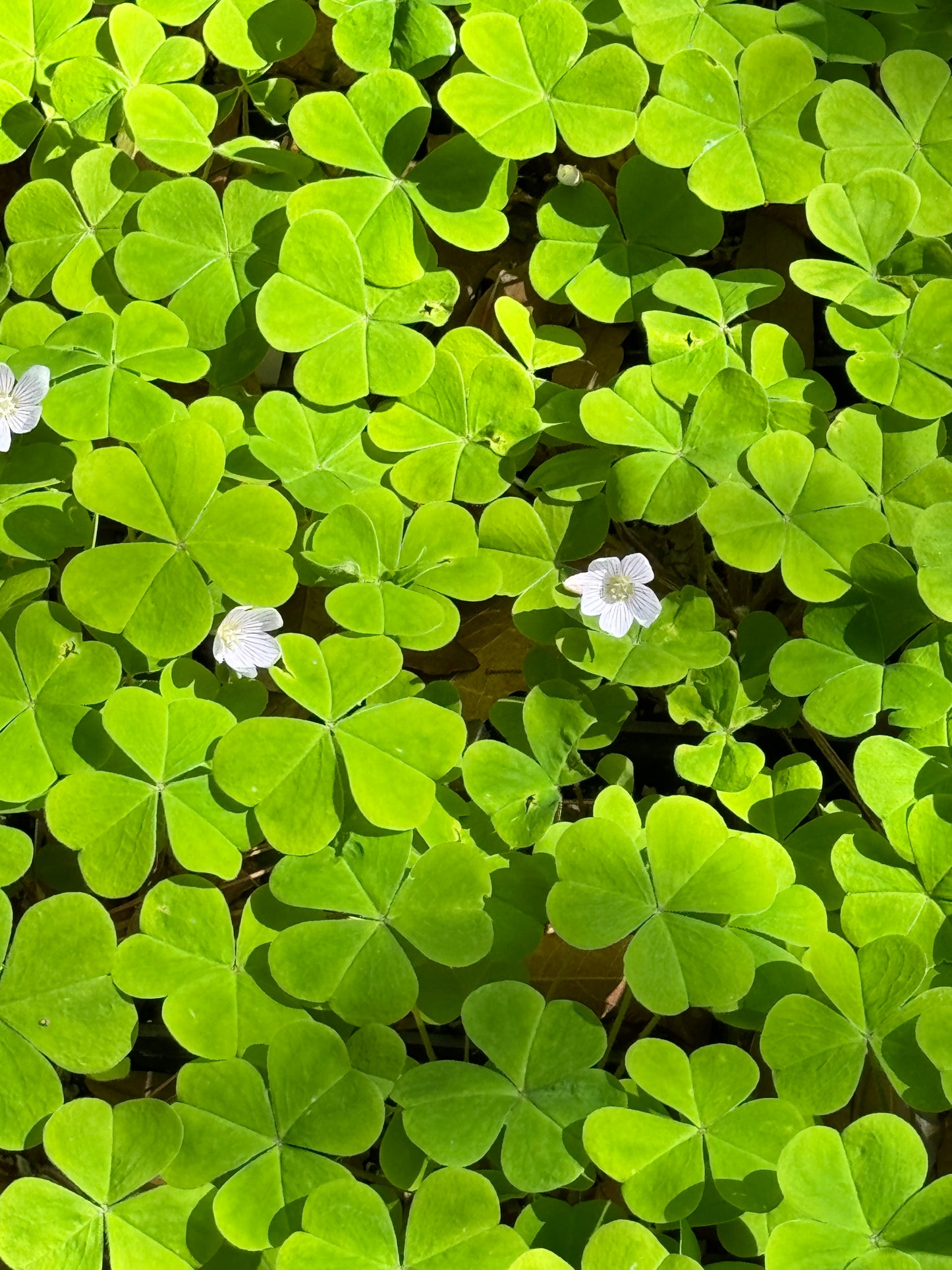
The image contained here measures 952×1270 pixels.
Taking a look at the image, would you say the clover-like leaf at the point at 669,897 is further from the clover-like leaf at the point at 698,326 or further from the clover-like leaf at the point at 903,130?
the clover-like leaf at the point at 903,130

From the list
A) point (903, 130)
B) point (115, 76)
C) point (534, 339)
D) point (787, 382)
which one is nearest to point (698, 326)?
point (787, 382)

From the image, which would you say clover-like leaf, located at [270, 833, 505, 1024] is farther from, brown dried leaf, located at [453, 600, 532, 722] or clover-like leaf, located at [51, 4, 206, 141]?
clover-like leaf, located at [51, 4, 206, 141]

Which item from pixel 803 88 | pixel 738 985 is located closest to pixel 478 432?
pixel 803 88

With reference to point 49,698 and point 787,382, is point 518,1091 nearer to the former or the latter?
point 49,698

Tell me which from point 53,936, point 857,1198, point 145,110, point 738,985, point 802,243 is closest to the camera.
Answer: point 857,1198

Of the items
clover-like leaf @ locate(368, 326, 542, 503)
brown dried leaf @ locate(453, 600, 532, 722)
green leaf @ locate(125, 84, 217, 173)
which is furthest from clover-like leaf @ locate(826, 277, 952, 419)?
green leaf @ locate(125, 84, 217, 173)

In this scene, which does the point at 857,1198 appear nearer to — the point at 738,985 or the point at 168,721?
the point at 738,985
